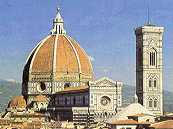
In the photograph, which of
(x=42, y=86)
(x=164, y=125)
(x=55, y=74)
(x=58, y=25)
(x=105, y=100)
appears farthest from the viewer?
(x=58, y=25)

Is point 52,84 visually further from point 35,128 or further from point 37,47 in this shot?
point 35,128

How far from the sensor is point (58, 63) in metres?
103

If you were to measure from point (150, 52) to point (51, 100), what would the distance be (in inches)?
597

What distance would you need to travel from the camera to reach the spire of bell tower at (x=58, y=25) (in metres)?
108

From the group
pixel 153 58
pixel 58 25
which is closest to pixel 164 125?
pixel 153 58

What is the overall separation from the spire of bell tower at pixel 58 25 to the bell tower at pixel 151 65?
14970 millimetres

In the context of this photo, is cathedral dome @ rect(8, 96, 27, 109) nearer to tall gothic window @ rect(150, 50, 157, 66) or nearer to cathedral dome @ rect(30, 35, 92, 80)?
cathedral dome @ rect(30, 35, 92, 80)

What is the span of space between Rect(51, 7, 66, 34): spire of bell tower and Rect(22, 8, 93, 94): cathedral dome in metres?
2.11

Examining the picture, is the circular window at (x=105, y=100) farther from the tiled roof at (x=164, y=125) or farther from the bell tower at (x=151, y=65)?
the tiled roof at (x=164, y=125)

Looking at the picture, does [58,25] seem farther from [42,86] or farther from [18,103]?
[18,103]

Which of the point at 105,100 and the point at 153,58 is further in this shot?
the point at 153,58

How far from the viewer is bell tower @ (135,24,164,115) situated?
95.8m

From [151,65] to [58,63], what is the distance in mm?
13691

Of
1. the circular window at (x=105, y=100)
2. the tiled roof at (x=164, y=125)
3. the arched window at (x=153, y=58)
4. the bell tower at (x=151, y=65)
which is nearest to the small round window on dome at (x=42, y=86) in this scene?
the bell tower at (x=151, y=65)
